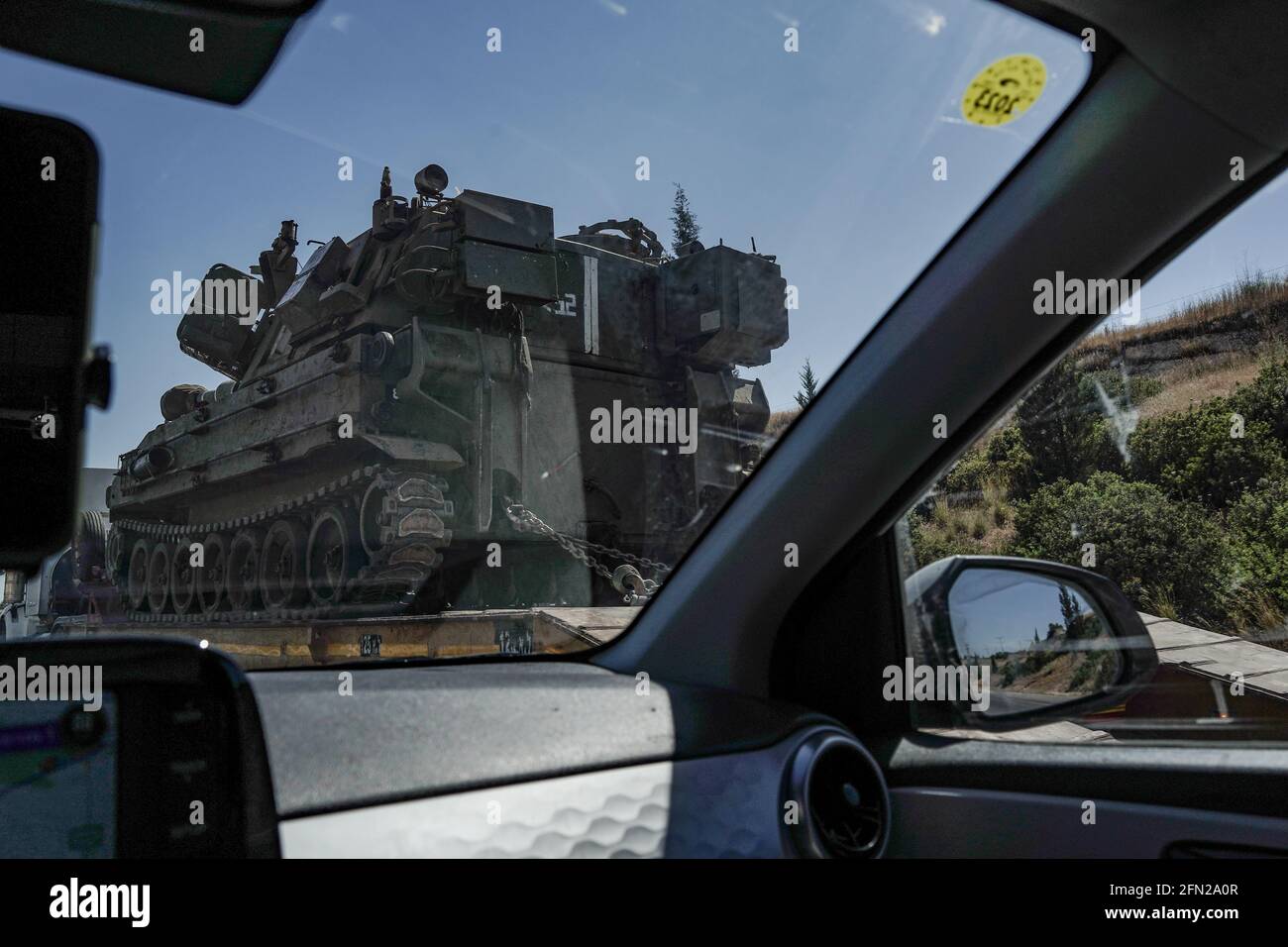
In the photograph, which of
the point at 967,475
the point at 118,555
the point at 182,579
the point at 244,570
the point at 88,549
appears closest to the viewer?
the point at 967,475

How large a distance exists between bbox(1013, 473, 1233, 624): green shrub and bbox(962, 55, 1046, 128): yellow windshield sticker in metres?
0.58

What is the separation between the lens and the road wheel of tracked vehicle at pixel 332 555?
7.66 metres

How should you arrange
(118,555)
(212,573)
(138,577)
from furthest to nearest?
(118,555) → (138,577) → (212,573)

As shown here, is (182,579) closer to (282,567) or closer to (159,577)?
(159,577)

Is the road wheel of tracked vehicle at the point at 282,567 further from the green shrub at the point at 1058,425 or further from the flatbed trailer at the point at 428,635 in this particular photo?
the green shrub at the point at 1058,425

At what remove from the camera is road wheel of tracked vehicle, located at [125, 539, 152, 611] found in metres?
10.2

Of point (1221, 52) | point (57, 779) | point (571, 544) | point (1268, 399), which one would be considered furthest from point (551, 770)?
point (571, 544)

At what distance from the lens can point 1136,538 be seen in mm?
1498

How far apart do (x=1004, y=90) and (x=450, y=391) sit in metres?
6.73

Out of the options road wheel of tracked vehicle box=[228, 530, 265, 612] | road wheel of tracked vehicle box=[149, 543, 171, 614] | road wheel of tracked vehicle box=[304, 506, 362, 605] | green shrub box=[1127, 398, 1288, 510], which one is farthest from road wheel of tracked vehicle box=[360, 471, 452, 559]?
green shrub box=[1127, 398, 1288, 510]

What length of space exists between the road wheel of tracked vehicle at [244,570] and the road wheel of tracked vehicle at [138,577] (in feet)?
6.55

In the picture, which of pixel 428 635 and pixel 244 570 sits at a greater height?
pixel 244 570
